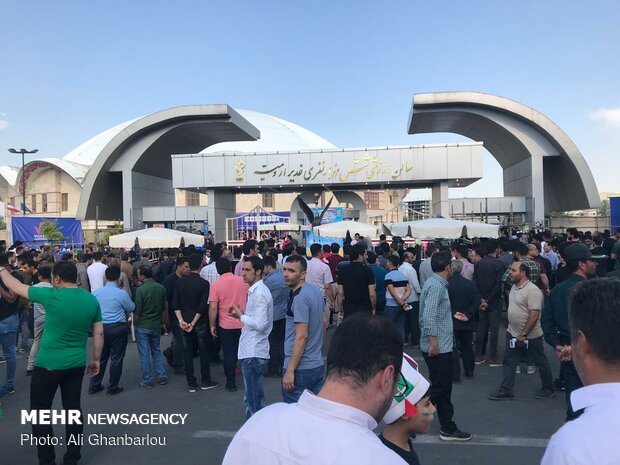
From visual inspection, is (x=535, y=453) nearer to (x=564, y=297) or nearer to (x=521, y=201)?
(x=564, y=297)

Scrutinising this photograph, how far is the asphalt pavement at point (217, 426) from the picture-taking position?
4.36 meters

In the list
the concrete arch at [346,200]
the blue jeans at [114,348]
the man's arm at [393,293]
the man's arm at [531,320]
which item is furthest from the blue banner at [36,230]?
the man's arm at [531,320]

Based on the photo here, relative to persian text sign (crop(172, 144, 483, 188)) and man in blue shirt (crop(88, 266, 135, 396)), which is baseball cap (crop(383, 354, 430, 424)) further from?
persian text sign (crop(172, 144, 483, 188))

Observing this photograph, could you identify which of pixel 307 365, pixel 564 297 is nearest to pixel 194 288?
pixel 307 365

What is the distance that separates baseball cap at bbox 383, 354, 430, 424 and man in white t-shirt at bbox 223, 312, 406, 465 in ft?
1.44

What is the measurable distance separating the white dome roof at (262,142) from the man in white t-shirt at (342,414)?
2124 inches

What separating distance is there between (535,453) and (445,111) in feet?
80.9

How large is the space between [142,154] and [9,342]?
23.4m

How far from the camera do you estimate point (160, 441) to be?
4.77 metres

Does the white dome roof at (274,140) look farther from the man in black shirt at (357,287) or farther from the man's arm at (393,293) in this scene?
the man in black shirt at (357,287)

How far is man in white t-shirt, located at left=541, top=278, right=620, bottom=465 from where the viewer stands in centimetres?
118

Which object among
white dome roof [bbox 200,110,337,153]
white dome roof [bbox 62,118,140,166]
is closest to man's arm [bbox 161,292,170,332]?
white dome roof [bbox 200,110,337,153]

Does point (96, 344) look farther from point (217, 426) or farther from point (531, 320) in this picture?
point (531, 320)

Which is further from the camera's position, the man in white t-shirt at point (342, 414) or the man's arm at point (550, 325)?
the man's arm at point (550, 325)
